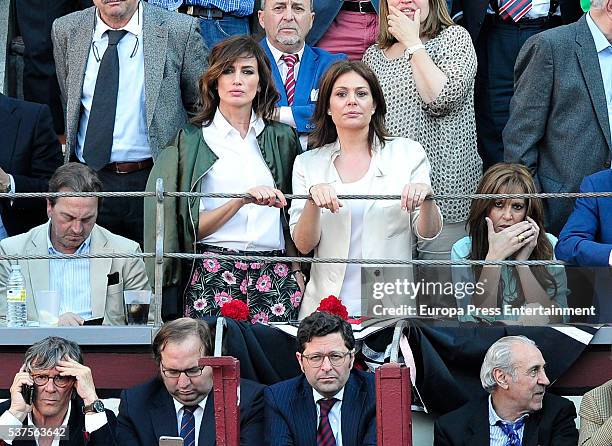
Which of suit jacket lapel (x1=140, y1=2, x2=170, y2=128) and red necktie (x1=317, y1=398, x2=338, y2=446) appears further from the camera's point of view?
suit jacket lapel (x1=140, y1=2, x2=170, y2=128)

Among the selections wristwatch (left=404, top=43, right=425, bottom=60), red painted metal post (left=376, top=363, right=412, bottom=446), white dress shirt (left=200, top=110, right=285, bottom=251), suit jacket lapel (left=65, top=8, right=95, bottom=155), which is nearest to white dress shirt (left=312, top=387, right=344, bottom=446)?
red painted metal post (left=376, top=363, right=412, bottom=446)

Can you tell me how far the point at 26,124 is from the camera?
31.9 ft

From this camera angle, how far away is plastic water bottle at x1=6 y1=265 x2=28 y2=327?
28.1ft

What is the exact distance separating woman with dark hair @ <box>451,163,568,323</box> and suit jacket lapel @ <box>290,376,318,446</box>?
0.91 m

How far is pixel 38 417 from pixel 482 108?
3.92 metres

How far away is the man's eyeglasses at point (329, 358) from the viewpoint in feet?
25.9

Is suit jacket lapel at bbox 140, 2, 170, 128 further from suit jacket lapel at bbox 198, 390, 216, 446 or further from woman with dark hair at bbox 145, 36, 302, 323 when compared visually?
suit jacket lapel at bbox 198, 390, 216, 446

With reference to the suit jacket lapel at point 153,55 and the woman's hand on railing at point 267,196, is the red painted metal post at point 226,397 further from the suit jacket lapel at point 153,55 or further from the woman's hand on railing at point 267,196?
the suit jacket lapel at point 153,55

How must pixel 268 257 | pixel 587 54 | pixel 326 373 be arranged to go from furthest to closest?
pixel 587 54, pixel 268 257, pixel 326 373

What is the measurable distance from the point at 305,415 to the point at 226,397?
503mm

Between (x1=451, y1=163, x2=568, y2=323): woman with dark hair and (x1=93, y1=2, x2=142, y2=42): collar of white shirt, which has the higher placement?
(x1=93, y1=2, x2=142, y2=42): collar of white shirt

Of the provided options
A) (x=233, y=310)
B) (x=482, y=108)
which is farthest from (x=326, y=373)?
(x=482, y=108)

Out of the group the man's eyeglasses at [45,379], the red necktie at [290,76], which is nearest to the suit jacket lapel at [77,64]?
the red necktie at [290,76]

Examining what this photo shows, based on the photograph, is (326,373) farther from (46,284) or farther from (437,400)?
(46,284)
